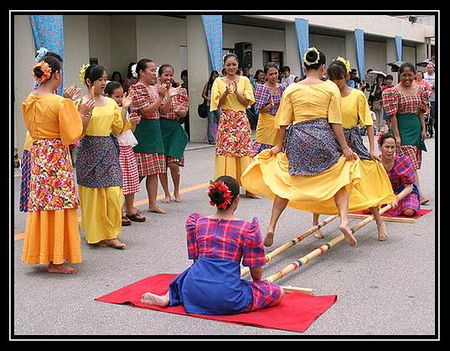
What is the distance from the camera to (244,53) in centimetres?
1956

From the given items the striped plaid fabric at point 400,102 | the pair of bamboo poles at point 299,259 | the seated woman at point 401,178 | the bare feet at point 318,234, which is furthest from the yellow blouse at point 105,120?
the striped plaid fabric at point 400,102

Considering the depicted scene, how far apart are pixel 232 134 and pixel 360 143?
7.49ft

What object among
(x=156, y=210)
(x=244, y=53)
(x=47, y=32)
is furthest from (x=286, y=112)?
(x=244, y=53)

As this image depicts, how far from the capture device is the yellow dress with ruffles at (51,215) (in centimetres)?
481

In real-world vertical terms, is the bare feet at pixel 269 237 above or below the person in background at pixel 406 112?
below

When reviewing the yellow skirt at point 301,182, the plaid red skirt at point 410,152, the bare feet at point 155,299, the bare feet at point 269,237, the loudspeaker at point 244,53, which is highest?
the loudspeaker at point 244,53

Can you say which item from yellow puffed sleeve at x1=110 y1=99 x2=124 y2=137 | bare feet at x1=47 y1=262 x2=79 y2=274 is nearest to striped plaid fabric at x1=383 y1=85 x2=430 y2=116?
yellow puffed sleeve at x1=110 y1=99 x2=124 y2=137

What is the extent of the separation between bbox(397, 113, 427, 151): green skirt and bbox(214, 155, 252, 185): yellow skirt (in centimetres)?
196

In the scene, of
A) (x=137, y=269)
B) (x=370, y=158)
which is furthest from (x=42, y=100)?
(x=370, y=158)

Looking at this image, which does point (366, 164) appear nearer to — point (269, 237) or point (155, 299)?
point (269, 237)

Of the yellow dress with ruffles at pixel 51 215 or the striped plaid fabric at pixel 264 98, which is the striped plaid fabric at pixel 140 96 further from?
the yellow dress with ruffles at pixel 51 215

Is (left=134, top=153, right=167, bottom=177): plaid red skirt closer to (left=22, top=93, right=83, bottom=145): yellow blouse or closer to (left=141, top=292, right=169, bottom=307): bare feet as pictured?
(left=22, top=93, right=83, bottom=145): yellow blouse

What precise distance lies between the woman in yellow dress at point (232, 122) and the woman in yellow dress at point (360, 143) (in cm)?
199

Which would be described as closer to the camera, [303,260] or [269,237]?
[303,260]
